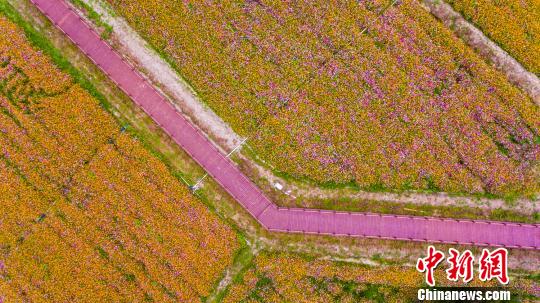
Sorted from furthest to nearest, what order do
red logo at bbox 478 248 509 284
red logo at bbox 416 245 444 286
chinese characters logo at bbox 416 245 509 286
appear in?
red logo at bbox 416 245 444 286, chinese characters logo at bbox 416 245 509 286, red logo at bbox 478 248 509 284

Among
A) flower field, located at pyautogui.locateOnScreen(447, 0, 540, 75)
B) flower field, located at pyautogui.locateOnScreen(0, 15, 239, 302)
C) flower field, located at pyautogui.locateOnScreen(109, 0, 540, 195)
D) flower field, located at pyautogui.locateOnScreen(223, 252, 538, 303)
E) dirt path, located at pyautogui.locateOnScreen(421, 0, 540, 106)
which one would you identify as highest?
flower field, located at pyautogui.locateOnScreen(447, 0, 540, 75)

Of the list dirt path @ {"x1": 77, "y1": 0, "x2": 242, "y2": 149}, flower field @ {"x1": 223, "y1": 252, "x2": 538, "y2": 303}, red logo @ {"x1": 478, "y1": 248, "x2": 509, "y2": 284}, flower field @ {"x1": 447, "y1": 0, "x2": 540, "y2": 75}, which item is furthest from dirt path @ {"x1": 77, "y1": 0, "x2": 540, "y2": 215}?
flower field @ {"x1": 447, "y1": 0, "x2": 540, "y2": 75}

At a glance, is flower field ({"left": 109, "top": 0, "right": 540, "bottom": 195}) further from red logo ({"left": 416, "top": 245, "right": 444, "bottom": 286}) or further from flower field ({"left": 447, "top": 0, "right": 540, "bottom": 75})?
red logo ({"left": 416, "top": 245, "right": 444, "bottom": 286})

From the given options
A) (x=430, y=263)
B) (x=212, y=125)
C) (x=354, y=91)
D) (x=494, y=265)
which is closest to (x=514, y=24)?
(x=354, y=91)

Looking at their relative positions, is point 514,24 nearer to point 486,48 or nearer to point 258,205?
point 486,48

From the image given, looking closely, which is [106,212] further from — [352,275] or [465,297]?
[465,297]

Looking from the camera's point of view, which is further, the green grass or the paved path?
the green grass

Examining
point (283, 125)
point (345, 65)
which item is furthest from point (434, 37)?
point (283, 125)

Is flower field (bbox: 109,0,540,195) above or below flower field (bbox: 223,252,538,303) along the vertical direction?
above
